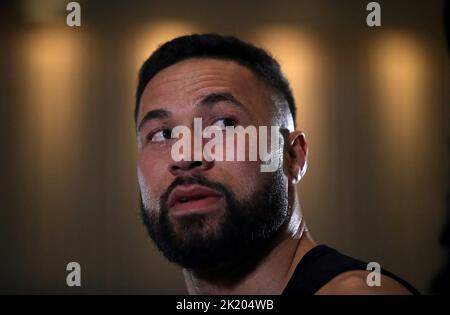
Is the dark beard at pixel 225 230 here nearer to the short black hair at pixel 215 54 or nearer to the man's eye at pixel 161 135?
the man's eye at pixel 161 135

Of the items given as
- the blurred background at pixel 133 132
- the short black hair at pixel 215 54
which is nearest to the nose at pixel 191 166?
the short black hair at pixel 215 54

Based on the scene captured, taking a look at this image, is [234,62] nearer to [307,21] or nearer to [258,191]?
[258,191]

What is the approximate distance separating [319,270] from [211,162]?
293 mm

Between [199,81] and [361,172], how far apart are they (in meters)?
0.61

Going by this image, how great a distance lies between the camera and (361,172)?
54.9 inches

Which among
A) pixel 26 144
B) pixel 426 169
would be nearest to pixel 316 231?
pixel 426 169

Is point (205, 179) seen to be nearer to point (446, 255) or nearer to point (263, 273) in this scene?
point (263, 273)

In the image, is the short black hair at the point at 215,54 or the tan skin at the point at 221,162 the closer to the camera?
the tan skin at the point at 221,162

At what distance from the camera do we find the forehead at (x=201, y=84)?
39.8 inches

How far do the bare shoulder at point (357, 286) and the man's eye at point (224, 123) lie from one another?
37 centimetres

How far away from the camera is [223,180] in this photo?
3.13ft

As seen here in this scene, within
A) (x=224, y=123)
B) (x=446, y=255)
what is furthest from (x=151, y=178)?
(x=446, y=255)

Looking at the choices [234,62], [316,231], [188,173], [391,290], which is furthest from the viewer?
[316,231]
